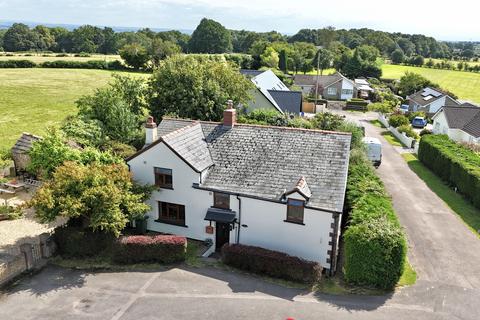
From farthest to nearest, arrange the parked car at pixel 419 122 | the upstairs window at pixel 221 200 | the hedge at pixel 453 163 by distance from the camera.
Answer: the parked car at pixel 419 122 < the hedge at pixel 453 163 < the upstairs window at pixel 221 200

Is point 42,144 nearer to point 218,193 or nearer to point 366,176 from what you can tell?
point 218,193

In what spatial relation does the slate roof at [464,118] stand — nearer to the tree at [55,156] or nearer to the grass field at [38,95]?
the tree at [55,156]

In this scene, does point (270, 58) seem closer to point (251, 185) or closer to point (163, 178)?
point (163, 178)

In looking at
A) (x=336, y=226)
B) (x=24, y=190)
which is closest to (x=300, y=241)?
(x=336, y=226)

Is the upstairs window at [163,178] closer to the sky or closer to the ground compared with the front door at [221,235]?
closer to the sky

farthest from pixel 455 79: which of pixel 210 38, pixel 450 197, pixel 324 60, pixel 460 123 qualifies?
pixel 450 197

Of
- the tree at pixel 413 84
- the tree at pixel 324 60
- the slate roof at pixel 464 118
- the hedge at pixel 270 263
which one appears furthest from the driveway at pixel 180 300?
the tree at pixel 324 60
